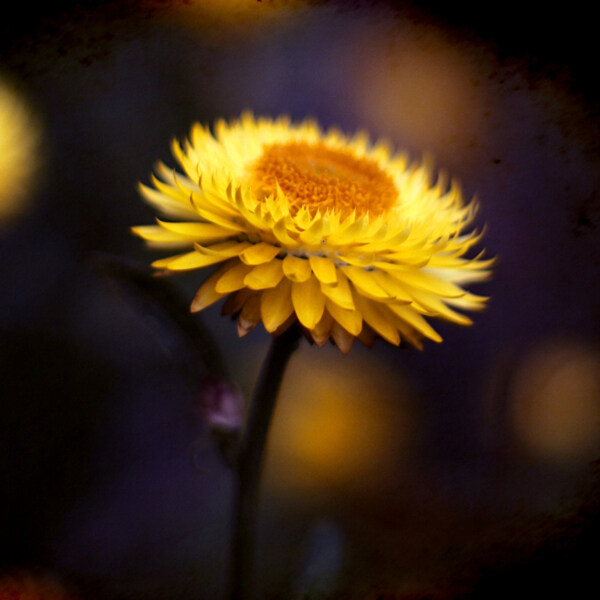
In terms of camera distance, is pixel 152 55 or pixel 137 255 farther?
pixel 137 255

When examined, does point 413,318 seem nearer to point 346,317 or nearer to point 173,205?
point 346,317

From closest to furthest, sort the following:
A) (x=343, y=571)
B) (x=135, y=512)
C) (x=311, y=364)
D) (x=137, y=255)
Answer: (x=343, y=571), (x=135, y=512), (x=137, y=255), (x=311, y=364)

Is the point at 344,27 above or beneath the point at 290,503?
above

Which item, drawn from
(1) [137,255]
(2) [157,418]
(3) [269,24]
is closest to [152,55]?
(3) [269,24]

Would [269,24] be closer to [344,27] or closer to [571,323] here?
[344,27]

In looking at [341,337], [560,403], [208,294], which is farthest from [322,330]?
[560,403]

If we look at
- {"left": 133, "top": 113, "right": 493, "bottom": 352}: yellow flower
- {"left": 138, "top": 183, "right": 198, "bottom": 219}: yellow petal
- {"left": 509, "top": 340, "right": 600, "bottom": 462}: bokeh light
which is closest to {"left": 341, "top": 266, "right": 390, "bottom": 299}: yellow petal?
{"left": 133, "top": 113, "right": 493, "bottom": 352}: yellow flower

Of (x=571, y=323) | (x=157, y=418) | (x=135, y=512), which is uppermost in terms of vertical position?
(x=571, y=323)

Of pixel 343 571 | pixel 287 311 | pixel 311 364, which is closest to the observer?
pixel 287 311
